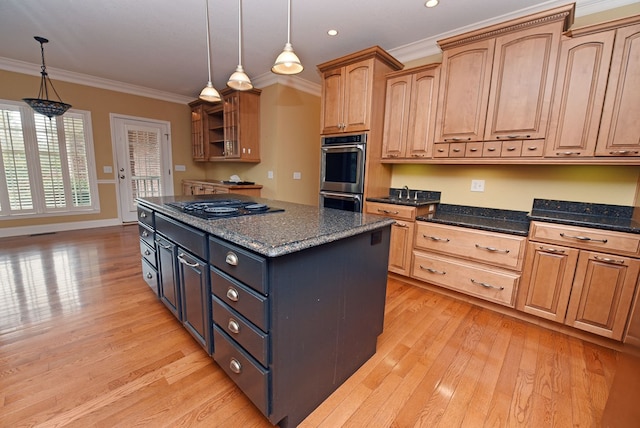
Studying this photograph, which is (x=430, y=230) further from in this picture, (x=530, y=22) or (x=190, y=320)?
(x=190, y=320)

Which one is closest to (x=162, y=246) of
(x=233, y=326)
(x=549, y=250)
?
(x=233, y=326)

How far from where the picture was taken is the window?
3.99m

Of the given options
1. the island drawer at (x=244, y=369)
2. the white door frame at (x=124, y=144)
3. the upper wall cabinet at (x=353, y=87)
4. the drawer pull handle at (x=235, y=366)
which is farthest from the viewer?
the white door frame at (x=124, y=144)

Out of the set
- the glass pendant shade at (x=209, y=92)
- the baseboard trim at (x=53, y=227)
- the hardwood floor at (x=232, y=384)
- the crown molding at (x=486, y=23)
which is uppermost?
the crown molding at (x=486, y=23)

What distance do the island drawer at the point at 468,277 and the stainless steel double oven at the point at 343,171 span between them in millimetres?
914

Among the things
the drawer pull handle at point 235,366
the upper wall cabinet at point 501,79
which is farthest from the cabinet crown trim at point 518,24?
the drawer pull handle at point 235,366

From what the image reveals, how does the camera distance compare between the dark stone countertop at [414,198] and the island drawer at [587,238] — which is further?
the dark stone countertop at [414,198]

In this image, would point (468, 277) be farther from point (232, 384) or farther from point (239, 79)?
point (239, 79)

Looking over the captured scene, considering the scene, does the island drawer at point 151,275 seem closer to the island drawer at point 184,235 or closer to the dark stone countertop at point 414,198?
the island drawer at point 184,235

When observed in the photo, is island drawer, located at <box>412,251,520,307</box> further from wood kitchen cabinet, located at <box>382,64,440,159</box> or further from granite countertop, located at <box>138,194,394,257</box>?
granite countertop, located at <box>138,194,394,257</box>

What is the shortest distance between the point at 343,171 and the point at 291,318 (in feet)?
7.29

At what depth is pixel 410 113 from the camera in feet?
9.16

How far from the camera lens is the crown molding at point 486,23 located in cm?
209

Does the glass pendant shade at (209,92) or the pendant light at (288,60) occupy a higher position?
the pendant light at (288,60)
